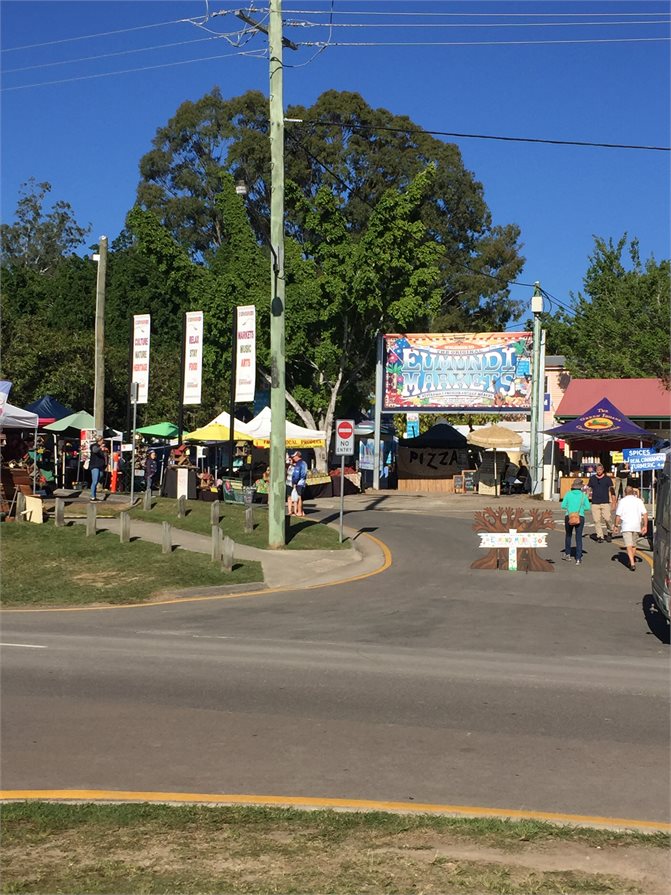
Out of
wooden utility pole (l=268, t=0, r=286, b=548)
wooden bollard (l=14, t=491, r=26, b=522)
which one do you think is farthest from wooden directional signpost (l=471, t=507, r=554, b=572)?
wooden bollard (l=14, t=491, r=26, b=522)

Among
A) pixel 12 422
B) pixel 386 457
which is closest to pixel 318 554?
pixel 12 422

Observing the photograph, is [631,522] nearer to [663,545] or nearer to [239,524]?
[663,545]

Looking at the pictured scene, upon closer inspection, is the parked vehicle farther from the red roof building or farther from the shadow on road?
the red roof building

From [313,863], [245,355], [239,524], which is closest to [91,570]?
[239,524]

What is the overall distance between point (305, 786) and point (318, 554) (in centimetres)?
1627

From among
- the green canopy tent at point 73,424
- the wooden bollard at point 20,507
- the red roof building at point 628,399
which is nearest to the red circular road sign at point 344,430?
the wooden bollard at point 20,507

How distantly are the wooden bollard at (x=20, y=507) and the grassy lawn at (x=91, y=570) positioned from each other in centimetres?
120

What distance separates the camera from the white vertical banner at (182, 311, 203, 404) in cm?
3275

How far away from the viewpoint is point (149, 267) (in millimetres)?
73938

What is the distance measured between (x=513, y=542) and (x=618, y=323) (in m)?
44.7

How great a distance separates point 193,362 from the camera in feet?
108

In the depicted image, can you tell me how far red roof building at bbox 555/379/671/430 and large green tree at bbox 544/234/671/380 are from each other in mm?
12229

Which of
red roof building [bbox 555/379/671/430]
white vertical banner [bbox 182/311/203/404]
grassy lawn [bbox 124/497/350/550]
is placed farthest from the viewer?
red roof building [bbox 555/379/671/430]

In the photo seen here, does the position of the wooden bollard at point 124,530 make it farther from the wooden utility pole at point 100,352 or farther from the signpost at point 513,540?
the wooden utility pole at point 100,352
